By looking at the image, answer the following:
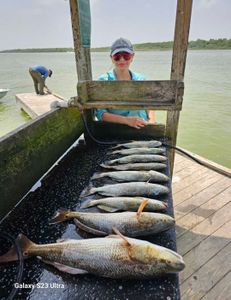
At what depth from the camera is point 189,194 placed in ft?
12.7

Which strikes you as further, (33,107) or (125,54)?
(33,107)

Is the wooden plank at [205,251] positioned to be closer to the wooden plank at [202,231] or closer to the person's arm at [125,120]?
the wooden plank at [202,231]

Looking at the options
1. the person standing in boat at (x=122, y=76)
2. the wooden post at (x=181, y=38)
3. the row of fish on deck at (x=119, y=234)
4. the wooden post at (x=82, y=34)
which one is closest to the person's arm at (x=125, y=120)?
the person standing in boat at (x=122, y=76)

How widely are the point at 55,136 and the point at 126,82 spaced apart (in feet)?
3.47

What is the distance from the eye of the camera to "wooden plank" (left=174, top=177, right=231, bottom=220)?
11.4ft

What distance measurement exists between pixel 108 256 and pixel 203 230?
2.19 metres

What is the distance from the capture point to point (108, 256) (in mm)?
1333

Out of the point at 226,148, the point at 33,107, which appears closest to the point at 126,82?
the point at 226,148

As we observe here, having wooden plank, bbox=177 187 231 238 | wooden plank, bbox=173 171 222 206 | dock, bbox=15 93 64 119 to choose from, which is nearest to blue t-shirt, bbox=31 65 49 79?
dock, bbox=15 93 64 119

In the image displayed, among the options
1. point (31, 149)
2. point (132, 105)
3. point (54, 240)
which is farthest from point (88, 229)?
point (132, 105)

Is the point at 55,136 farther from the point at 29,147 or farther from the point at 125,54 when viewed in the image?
the point at 125,54

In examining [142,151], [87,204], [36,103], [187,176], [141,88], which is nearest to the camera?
[87,204]

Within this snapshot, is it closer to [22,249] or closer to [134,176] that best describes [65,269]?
[22,249]

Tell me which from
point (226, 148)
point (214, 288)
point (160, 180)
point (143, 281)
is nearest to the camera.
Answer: point (143, 281)
